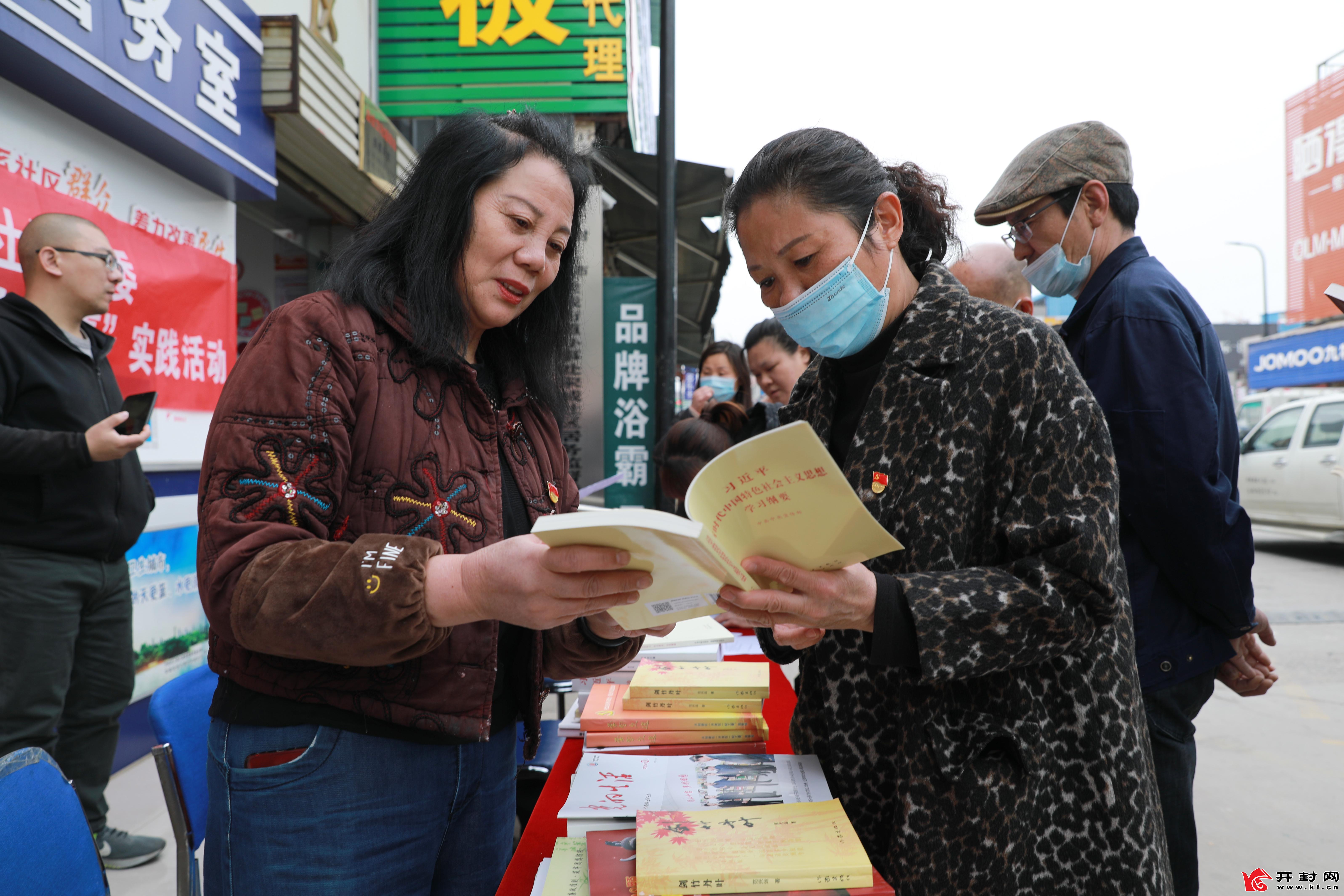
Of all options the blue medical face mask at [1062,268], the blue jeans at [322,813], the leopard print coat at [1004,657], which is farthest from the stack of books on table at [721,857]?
the blue medical face mask at [1062,268]

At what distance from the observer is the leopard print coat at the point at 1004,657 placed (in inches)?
42.0

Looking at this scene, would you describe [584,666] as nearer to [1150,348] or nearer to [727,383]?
[1150,348]

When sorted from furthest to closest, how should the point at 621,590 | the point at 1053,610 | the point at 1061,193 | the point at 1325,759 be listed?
1. the point at 1325,759
2. the point at 1061,193
3. the point at 1053,610
4. the point at 621,590

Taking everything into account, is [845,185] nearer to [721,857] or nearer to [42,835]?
[721,857]

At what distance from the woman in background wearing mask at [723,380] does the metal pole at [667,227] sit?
0.59 ft

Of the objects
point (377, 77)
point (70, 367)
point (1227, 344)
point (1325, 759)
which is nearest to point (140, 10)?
point (70, 367)

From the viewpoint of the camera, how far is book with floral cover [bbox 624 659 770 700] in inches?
61.6

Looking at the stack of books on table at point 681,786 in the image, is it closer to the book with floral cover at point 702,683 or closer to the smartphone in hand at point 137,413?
the book with floral cover at point 702,683

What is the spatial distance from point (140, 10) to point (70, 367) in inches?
60.5

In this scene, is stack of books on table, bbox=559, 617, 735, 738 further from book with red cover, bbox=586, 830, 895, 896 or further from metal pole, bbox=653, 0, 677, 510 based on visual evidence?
metal pole, bbox=653, 0, 677, 510

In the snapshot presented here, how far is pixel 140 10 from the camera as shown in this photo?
3.14 metres

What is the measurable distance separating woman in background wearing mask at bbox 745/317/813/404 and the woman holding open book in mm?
2258

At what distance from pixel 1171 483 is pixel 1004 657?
84 cm

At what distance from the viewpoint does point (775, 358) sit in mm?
3602
